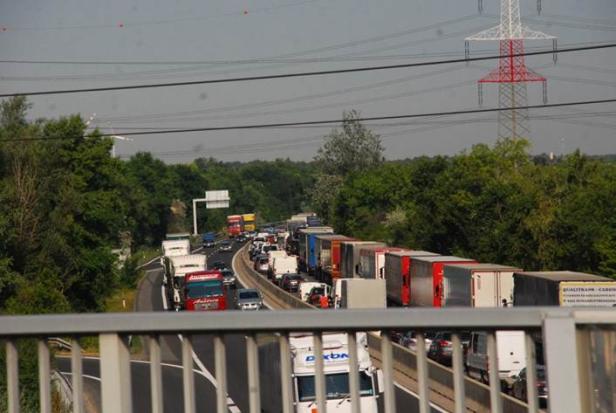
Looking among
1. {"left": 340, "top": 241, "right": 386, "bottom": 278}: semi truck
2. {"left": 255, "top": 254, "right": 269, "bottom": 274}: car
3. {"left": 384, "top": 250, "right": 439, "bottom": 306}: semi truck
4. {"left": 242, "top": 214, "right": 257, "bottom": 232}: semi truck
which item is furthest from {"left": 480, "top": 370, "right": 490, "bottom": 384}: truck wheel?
{"left": 242, "top": 214, "right": 257, "bottom": 232}: semi truck

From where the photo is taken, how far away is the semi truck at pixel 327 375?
142 inches

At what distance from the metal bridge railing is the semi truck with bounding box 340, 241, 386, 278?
51.6m

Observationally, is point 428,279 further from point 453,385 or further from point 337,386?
point 453,385

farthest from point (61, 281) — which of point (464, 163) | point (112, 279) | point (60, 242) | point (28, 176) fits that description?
point (464, 163)

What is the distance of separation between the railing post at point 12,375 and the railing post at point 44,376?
0.26ft

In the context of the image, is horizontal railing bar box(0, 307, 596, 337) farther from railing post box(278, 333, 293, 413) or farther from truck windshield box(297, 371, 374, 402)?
truck windshield box(297, 371, 374, 402)

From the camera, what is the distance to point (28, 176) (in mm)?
50438

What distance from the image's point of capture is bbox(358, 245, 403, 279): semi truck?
163 ft

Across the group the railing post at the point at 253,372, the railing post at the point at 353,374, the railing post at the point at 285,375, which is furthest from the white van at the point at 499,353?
the railing post at the point at 253,372

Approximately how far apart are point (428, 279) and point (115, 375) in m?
36.8

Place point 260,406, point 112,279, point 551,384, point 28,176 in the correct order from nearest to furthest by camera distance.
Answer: point 551,384 → point 260,406 → point 28,176 → point 112,279

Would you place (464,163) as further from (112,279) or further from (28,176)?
(28,176)

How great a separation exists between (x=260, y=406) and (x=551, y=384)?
0.95m

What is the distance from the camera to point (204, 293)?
43.5 meters
